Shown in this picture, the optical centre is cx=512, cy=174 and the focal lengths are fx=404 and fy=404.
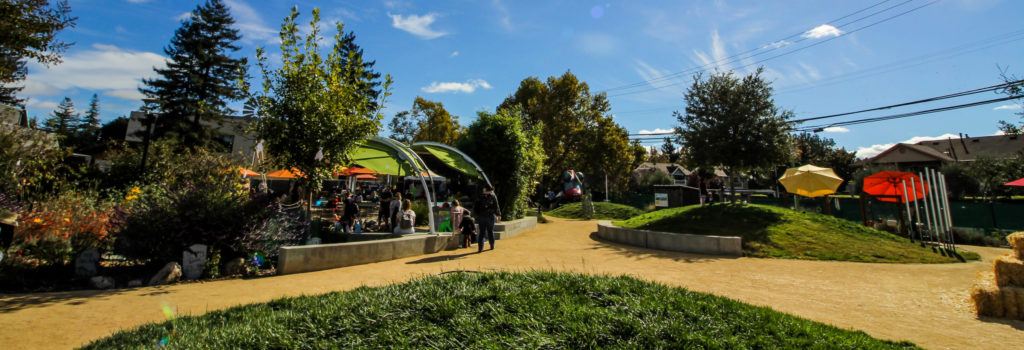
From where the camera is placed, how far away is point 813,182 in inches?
663

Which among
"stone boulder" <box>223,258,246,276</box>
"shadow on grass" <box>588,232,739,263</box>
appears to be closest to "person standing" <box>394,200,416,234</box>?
"stone boulder" <box>223,258,246,276</box>

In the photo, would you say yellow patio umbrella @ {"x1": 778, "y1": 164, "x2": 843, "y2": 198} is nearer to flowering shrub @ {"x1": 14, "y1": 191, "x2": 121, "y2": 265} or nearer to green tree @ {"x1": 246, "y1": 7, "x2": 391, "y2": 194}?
green tree @ {"x1": 246, "y1": 7, "x2": 391, "y2": 194}

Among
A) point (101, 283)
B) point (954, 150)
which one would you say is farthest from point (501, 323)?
point (954, 150)

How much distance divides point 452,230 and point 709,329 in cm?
876

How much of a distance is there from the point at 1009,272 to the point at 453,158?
13.9 m

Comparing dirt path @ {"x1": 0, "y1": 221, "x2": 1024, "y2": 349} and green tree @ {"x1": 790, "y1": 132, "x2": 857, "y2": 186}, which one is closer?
dirt path @ {"x1": 0, "y1": 221, "x2": 1024, "y2": 349}

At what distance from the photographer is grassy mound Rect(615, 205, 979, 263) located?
1045 cm

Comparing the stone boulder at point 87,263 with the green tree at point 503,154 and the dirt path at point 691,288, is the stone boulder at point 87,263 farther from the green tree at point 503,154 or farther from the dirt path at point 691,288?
the green tree at point 503,154

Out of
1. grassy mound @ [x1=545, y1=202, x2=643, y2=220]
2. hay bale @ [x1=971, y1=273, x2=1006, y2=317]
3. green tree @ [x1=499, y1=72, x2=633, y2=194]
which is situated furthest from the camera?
green tree @ [x1=499, y1=72, x2=633, y2=194]

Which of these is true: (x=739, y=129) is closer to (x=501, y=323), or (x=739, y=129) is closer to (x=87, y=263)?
(x=501, y=323)

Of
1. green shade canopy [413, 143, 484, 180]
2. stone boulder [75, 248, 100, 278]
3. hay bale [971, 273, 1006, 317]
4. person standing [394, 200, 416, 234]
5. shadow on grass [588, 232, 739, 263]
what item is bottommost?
hay bale [971, 273, 1006, 317]

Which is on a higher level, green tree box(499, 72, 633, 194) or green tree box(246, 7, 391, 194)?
green tree box(499, 72, 633, 194)

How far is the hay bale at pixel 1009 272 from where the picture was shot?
5.93m

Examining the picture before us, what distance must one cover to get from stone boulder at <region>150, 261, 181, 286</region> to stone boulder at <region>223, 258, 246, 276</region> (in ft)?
2.25
